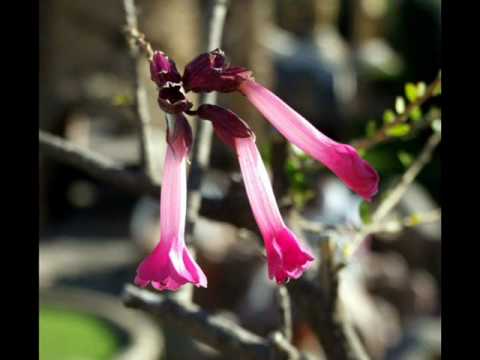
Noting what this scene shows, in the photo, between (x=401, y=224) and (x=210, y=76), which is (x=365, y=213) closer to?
(x=401, y=224)

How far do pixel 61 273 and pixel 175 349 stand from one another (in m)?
1.17

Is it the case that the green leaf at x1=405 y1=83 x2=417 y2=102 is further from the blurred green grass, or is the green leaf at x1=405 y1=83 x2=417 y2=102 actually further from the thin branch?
the blurred green grass

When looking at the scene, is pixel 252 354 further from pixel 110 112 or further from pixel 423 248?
pixel 110 112

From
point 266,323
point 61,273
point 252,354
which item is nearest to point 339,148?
point 252,354

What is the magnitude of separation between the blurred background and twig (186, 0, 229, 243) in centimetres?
23

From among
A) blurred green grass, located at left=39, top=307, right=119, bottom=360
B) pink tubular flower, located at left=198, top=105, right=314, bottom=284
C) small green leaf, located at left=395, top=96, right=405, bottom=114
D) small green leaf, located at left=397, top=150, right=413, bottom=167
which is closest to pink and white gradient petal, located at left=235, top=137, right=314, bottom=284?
pink tubular flower, located at left=198, top=105, right=314, bottom=284

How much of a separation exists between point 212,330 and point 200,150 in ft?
0.68

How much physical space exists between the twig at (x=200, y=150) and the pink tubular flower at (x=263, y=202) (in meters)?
0.23

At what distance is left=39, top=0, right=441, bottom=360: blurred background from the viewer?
2.75m

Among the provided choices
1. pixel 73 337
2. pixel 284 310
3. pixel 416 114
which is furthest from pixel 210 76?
pixel 73 337

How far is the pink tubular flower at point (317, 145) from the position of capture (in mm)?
650

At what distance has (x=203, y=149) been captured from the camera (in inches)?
39.2

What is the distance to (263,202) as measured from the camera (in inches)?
27.2

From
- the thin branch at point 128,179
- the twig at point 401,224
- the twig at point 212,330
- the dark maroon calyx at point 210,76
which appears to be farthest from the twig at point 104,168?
the dark maroon calyx at point 210,76
